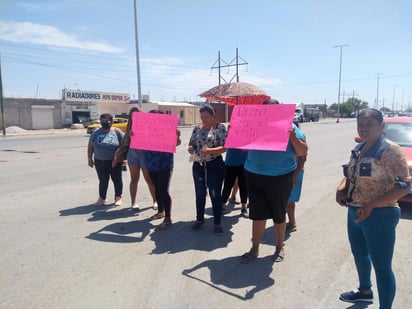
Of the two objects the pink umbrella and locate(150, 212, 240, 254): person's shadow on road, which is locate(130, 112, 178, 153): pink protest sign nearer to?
locate(150, 212, 240, 254): person's shadow on road

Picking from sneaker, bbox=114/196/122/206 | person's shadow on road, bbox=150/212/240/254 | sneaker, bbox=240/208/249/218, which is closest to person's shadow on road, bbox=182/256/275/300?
person's shadow on road, bbox=150/212/240/254

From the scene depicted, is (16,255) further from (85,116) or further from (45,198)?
(85,116)

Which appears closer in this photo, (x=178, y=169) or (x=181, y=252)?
(x=181, y=252)

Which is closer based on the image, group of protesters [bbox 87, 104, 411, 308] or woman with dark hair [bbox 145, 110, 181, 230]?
group of protesters [bbox 87, 104, 411, 308]

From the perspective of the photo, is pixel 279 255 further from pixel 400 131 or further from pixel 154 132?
pixel 400 131

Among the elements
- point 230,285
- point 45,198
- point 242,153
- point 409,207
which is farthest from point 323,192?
point 45,198

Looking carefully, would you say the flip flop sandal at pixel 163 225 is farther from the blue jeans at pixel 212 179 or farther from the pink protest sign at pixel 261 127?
the pink protest sign at pixel 261 127

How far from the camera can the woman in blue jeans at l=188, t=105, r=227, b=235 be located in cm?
442

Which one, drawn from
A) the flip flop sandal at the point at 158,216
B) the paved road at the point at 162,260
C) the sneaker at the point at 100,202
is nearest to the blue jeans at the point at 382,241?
the paved road at the point at 162,260

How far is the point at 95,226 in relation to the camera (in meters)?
4.91

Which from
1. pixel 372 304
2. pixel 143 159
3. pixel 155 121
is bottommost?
pixel 372 304

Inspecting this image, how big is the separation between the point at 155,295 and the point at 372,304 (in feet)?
6.29

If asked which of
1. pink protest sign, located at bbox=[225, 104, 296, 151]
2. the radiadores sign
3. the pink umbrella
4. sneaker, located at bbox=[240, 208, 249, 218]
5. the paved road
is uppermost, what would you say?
the radiadores sign

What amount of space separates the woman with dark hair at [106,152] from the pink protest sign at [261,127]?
2767 mm
